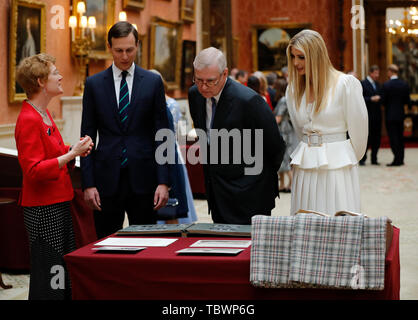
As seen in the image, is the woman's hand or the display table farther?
the woman's hand

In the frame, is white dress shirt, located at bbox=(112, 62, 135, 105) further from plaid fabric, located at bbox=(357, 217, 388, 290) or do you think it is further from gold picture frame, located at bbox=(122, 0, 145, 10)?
gold picture frame, located at bbox=(122, 0, 145, 10)

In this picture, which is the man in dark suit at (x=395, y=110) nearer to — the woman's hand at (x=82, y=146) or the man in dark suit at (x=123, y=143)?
the man in dark suit at (x=123, y=143)

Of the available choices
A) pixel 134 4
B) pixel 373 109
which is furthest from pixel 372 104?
pixel 134 4

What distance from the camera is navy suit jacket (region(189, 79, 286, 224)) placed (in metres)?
3.93

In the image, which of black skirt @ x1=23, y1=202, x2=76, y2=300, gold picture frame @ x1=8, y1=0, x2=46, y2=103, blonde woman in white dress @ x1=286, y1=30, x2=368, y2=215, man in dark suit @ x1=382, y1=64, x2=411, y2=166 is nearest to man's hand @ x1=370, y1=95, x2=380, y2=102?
man in dark suit @ x1=382, y1=64, x2=411, y2=166

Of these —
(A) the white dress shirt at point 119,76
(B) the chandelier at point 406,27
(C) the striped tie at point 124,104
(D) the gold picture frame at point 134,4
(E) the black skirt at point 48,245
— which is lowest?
(E) the black skirt at point 48,245

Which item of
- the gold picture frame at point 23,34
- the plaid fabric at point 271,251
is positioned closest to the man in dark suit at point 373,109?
the gold picture frame at point 23,34

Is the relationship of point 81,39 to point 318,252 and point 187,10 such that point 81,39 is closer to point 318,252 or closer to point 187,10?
point 187,10

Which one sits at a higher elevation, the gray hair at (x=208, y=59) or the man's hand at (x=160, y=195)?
the gray hair at (x=208, y=59)

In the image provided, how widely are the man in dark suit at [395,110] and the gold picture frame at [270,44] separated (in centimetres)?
545

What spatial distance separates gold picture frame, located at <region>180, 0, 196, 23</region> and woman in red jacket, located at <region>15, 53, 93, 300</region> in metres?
10.3

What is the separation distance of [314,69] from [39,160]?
1648mm

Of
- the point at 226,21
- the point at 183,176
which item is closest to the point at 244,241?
the point at 183,176

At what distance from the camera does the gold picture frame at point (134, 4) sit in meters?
11.2
